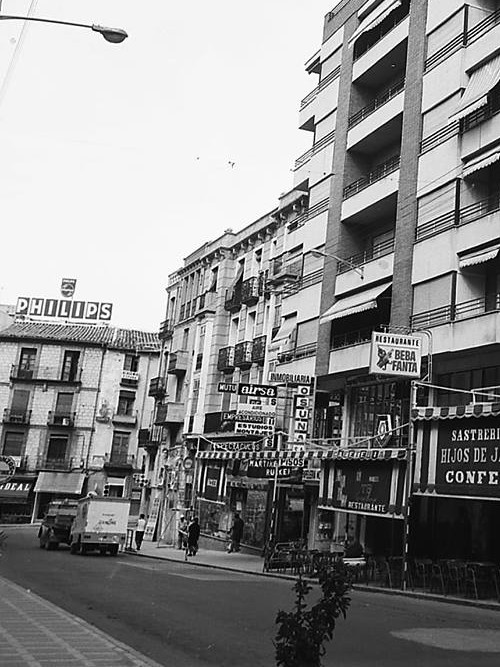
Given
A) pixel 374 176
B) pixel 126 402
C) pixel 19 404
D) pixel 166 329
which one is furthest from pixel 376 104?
pixel 19 404

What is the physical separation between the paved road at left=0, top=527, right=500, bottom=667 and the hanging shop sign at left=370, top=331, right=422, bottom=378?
6474 mm

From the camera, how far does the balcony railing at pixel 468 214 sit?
24203mm

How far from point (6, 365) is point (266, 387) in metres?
42.7

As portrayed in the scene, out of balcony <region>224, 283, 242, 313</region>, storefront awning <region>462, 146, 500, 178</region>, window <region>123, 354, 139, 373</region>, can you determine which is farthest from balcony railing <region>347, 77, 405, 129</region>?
window <region>123, 354, 139, 373</region>

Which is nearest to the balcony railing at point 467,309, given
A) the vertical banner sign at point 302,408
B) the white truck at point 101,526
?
the vertical banner sign at point 302,408

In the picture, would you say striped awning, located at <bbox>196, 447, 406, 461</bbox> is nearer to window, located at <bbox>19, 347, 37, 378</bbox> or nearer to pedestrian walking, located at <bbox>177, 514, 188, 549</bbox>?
pedestrian walking, located at <bbox>177, 514, 188, 549</bbox>

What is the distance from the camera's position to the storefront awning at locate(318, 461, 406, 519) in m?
22.9

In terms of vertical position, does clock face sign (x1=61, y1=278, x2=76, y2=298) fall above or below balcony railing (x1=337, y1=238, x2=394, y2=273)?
above

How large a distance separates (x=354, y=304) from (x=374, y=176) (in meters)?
5.85

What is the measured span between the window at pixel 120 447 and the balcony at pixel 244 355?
101ft

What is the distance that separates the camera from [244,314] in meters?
43.1

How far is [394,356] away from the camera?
23328 mm

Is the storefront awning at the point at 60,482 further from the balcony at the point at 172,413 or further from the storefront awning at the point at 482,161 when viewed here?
Result: the storefront awning at the point at 482,161

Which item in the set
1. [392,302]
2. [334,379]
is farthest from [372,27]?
[334,379]
